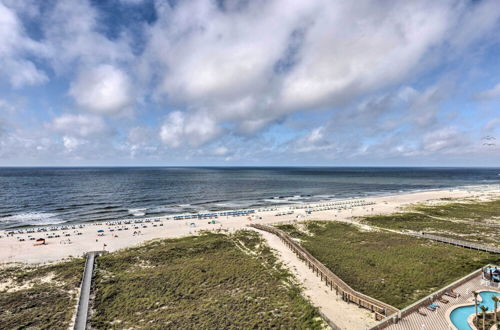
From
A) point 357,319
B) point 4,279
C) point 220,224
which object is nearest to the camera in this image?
point 357,319

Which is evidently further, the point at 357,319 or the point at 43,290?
the point at 43,290

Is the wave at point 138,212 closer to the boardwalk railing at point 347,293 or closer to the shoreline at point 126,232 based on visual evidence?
the shoreline at point 126,232

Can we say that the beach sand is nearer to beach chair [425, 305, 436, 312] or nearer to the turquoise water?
beach chair [425, 305, 436, 312]

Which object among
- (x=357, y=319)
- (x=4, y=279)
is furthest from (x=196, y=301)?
(x=4, y=279)

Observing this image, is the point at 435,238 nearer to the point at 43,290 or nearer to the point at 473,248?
the point at 473,248

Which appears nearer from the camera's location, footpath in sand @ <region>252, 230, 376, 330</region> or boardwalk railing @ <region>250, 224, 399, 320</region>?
footpath in sand @ <region>252, 230, 376, 330</region>

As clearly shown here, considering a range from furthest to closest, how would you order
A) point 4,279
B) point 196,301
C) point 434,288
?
point 4,279, point 434,288, point 196,301

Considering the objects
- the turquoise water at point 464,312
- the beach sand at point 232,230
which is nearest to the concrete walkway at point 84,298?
the beach sand at point 232,230

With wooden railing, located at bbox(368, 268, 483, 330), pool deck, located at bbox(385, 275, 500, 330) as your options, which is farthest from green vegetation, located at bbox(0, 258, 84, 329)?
pool deck, located at bbox(385, 275, 500, 330)
